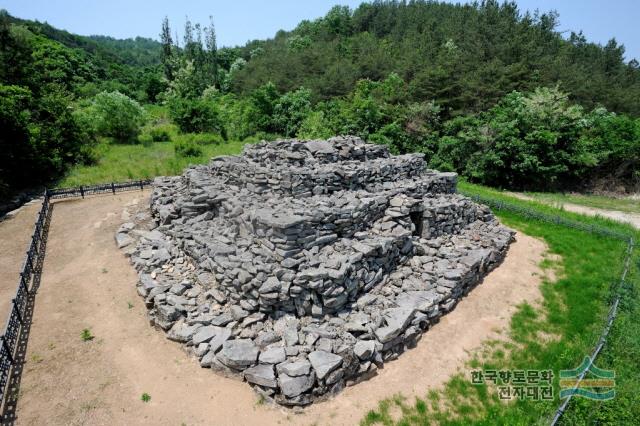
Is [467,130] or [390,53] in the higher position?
[390,53]

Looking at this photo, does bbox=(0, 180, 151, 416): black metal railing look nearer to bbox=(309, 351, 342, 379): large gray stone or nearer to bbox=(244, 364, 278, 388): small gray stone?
bbox=(244, 364, 278, 388): small gray stone

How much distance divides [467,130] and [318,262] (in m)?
26.4

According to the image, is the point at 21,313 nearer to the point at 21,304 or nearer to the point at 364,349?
the point at 21,304

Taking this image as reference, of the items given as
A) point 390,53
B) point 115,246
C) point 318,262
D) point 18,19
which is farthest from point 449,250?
point 18,19

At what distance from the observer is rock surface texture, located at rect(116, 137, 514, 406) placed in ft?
29.7

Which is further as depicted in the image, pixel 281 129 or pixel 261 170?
pixel 281 129

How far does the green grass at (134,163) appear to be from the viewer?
2480 cm

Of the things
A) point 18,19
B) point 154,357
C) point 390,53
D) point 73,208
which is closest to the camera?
point 154,357

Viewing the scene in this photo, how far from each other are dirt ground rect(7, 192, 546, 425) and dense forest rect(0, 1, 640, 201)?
14.0 m

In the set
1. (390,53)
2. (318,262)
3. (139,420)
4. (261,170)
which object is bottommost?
(139,420)

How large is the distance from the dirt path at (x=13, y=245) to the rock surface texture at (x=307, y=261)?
3954 mm

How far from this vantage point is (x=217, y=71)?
243 feet

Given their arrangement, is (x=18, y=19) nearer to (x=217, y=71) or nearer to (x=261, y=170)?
(x=217, y=71)

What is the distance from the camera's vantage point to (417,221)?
14.9 metres
